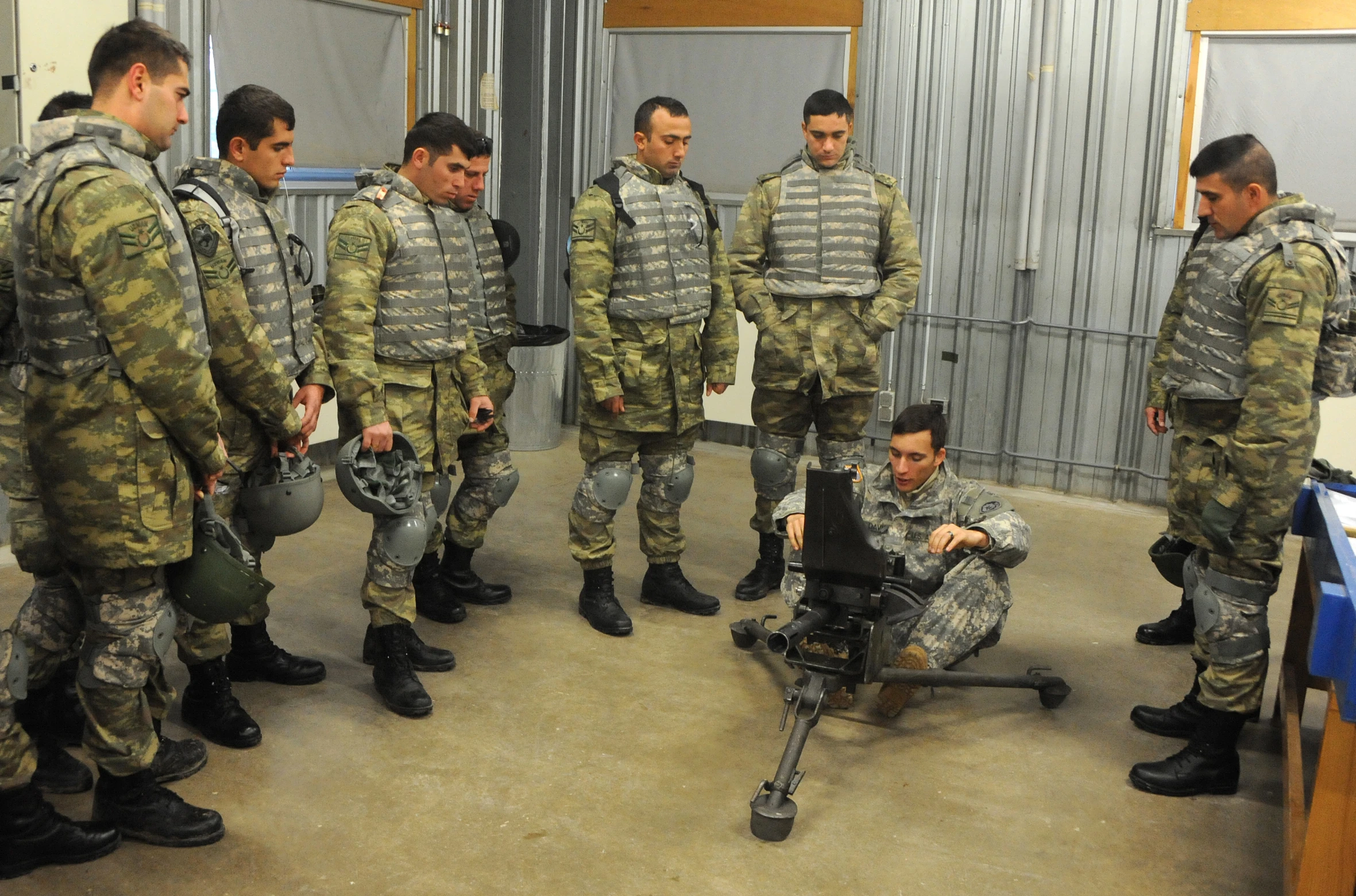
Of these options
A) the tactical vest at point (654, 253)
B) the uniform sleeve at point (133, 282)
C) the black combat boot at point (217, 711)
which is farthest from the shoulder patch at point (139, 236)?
the tactical vest at point (654, 253)

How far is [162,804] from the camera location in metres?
2.95

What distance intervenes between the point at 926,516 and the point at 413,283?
1.72 metres

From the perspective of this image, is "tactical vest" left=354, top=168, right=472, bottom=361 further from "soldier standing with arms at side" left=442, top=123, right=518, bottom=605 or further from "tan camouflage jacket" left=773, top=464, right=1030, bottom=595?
"tan camouflage jacket" left=773, top=464, right=1030, bottom=595

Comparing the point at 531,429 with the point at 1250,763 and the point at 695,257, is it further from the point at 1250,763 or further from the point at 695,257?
the point at 1250,763

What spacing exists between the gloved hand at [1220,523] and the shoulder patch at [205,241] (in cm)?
260

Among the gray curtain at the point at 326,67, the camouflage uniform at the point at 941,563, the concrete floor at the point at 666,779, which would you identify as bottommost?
the concrete floor at the point at 666,779

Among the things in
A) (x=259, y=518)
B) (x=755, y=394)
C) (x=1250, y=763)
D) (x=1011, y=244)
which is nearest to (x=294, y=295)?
(x=259, y=518)

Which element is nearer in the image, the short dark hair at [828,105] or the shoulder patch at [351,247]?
the shoulder patch at [351,247]

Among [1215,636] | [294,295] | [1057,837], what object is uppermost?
[294,295]

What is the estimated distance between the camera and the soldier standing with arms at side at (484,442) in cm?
437

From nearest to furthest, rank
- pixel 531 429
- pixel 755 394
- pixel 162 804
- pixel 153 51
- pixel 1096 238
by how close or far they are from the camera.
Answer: pixel 153 51
pixel 162 804
pixel 755 394
pixel 1096 238
pixel 531 429

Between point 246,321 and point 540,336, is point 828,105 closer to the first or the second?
point 246,321

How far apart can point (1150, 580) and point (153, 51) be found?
4.19 meters

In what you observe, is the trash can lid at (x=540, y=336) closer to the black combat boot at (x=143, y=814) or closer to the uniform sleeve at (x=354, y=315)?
the uniform sleeve at (x=354, y=315)
